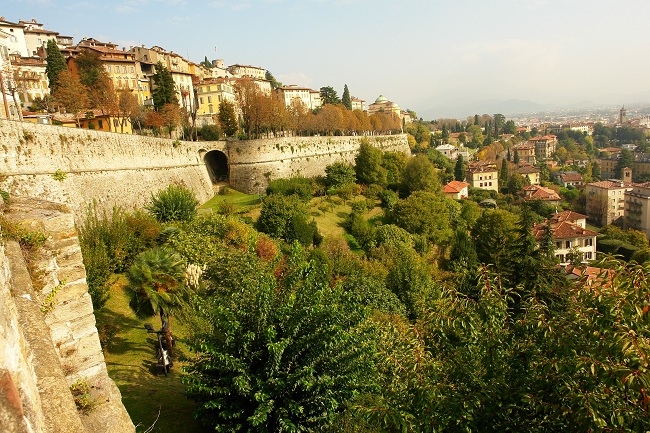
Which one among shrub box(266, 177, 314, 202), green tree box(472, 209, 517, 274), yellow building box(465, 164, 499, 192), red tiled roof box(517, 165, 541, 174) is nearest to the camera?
green tree box(472, 209, 517, 274)

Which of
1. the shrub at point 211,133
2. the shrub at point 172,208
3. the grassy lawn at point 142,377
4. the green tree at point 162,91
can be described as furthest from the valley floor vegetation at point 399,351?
the shrub at point 211,133

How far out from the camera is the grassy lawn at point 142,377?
301 inches

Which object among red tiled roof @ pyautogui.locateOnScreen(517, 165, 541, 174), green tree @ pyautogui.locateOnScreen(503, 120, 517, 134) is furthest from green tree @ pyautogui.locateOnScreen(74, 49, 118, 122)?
green tree @ pyautogui.locateOnScreen(503, 120, 517, 134)

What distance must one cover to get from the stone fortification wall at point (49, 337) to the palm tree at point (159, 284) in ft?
15.5

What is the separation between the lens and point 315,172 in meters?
45.0

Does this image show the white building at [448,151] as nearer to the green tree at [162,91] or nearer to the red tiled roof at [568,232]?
the red tiled roof at [568,232]

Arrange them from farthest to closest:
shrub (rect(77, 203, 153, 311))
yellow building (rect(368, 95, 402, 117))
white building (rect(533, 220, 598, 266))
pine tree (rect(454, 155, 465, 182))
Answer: yellow building (rect(368, 95, 402, 117)), pine tree (rect(454, 155, 465, 182)), white building (rect(533, 220, 598, 266)), shrub (rect(77, 203, 153, 311))

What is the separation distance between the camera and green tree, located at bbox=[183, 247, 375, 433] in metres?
6.29

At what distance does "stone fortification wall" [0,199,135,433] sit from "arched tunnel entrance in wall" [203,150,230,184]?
1312 inches

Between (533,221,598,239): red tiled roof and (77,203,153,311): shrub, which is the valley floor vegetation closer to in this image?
(77,203,153,311): shrub

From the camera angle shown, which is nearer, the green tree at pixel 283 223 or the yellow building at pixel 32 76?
the green tree at pixel 283 223

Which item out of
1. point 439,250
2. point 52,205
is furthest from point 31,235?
point 439,250

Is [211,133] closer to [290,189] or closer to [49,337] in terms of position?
[290,189]

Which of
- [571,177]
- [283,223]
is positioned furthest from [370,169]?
[571,177]
